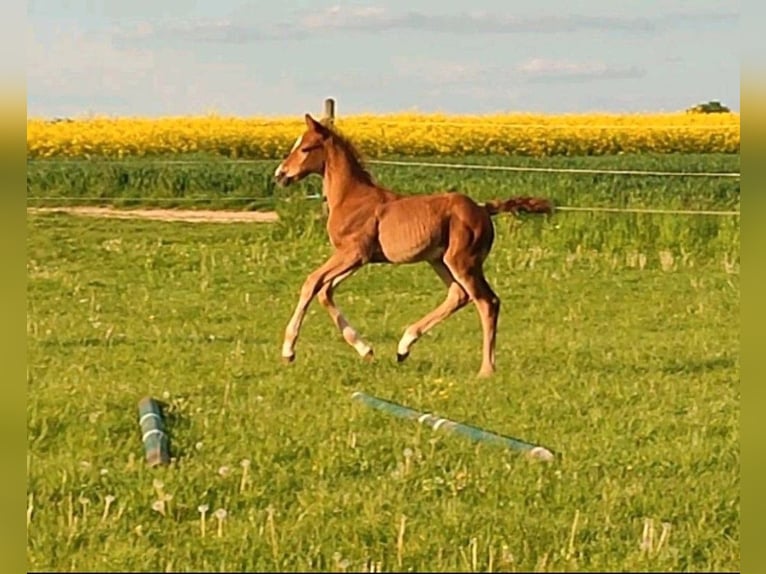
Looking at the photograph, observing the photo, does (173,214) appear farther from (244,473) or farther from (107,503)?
(107,503)

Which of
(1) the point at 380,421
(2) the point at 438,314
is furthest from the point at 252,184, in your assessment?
(1) the point at 380,421

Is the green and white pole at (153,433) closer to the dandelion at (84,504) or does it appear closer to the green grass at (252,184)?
the dandelion at (84,504)

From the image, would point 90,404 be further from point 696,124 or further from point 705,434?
point 696,124

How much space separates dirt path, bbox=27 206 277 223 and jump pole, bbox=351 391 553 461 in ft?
38.8

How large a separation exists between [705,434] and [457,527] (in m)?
2.06

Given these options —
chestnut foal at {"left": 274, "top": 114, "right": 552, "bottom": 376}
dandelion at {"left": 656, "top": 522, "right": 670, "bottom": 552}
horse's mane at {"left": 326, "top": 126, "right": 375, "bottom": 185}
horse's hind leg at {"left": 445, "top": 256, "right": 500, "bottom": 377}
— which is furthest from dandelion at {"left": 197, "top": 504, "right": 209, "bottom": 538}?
horse's mane at {"left": 326, "top": 126, "right": 375, "bottom": 185}

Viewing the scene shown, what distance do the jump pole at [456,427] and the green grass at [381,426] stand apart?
0.08 metres

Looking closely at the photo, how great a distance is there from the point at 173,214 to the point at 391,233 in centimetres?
1186

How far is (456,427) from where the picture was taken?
6.07 metres

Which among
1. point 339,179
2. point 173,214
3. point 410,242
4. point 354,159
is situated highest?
point 354,159

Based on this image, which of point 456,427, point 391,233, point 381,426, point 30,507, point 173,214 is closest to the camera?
point 30,507

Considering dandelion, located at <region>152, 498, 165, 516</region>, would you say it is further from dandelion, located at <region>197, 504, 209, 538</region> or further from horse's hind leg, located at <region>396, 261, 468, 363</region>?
horse's hind leg, located at <region>396, 261, 468, 363</region>

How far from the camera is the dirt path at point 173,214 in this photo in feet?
62.6
